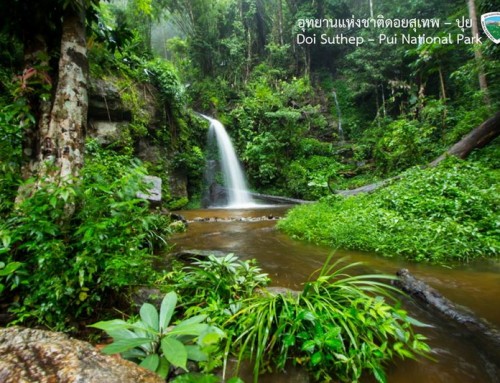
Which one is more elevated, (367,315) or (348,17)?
(348,17)

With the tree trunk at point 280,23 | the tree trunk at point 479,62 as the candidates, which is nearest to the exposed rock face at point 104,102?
the tree trunk at point 479,62

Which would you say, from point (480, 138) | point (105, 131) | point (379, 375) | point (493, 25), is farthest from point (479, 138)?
point (105, 131)

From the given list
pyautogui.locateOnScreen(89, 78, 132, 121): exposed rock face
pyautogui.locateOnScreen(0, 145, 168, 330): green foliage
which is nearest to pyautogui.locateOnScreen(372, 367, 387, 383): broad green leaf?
pyautogui.locateOnScreen(0, 145, 168, 330): green foliage

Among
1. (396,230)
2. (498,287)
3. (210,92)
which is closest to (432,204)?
(396,230)

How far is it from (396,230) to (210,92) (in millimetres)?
17277

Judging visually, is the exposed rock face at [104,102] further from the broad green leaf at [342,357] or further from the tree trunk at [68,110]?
the broad green leaf at [342,357]

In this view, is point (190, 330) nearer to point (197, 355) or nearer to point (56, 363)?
point (197, 355)

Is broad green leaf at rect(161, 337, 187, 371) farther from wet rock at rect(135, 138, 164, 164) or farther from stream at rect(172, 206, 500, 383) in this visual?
wet rock at rect(135, 138, 164, 164)

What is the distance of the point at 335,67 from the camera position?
2334 cm

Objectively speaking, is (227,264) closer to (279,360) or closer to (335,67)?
(279,360)

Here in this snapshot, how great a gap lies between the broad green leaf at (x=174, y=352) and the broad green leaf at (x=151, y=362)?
0.34 ft

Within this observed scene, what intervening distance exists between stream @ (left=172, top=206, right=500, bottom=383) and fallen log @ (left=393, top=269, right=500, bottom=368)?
0.06 m

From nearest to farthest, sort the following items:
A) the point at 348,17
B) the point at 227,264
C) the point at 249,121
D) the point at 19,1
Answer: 1. the point at 19,1
2. the point at 227,264
3. the point at 249,121
4. the point at 348,17

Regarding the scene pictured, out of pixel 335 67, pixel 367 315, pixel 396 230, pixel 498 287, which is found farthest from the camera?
pixel 335 67
